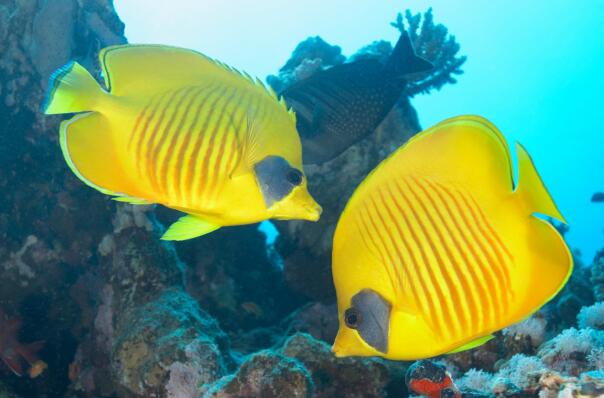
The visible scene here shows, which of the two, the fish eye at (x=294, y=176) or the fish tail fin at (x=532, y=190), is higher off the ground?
the fish tail fin at (x=532, y=190)

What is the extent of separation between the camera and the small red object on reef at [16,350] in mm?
3486

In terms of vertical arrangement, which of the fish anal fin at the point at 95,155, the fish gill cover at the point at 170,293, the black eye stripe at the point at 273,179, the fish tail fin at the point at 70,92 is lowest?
the fish gill cover at the point at 170,293

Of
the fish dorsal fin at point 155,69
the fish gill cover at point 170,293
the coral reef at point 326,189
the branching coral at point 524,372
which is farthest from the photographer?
the coral reef at point 326,189

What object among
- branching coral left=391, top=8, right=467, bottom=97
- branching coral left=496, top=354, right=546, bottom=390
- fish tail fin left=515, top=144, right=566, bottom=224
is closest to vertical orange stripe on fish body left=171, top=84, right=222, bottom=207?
fish tail fin left=515, top=144, right=566, bottom=224

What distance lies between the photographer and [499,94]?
89688 millimetres

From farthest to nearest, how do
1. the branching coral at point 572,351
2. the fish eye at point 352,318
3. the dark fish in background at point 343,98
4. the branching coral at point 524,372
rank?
the dark fish in background at point 343,98 < the branching coral at point 572,351 < the branching coral at point 524,372 < the fish eye at point 352,318

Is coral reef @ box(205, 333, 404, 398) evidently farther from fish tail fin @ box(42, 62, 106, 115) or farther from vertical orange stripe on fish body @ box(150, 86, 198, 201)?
fish tail fin @ box(42, 62, 106, 115)

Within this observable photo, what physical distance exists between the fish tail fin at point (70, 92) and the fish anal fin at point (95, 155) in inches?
1.4

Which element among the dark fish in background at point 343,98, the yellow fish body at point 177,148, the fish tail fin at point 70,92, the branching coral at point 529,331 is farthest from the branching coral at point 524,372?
the dark fish in background at point 343,98

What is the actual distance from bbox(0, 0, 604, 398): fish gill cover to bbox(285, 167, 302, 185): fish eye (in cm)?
115

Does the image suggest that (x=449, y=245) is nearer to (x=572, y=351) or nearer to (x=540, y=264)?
(x=540, y=264)

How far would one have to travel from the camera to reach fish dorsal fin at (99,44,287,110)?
1209 millimetres

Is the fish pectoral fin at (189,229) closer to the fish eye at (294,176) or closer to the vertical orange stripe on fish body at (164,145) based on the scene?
the vertical orange stripe on fish body at (164,145)

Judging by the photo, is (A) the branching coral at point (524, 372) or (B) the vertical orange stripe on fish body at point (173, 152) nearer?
(B) the vertical orange stripe on fish body at point (173, 152)
